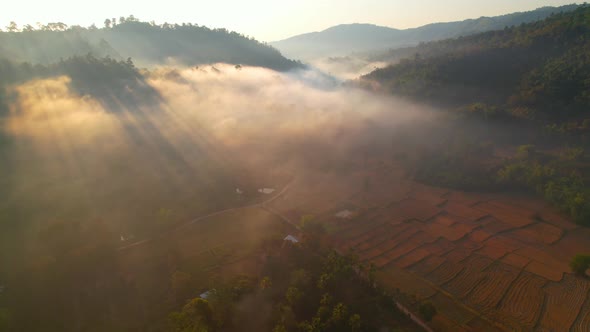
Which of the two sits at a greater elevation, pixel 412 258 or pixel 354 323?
pixel 354 323

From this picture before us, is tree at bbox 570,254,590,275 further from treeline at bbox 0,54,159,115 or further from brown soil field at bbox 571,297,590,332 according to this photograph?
treeline at bbox 0,54,159,115

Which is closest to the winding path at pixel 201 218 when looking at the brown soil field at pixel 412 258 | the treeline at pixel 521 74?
the brown soil field at pixel 412 258

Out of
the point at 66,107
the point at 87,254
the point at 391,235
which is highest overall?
the point at 66,107

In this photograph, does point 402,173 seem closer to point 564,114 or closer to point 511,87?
point 564,114

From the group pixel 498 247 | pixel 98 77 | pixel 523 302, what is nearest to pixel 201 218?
pixel 498 247

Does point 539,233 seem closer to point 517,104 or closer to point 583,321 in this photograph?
point 583,321

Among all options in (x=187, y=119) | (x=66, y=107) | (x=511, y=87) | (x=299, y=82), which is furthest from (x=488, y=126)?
(x=66, y=107)

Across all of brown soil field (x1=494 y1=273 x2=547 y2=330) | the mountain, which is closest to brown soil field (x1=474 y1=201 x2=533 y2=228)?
brown soil field (x1=494 y1=273 x2=547 y2=330)
